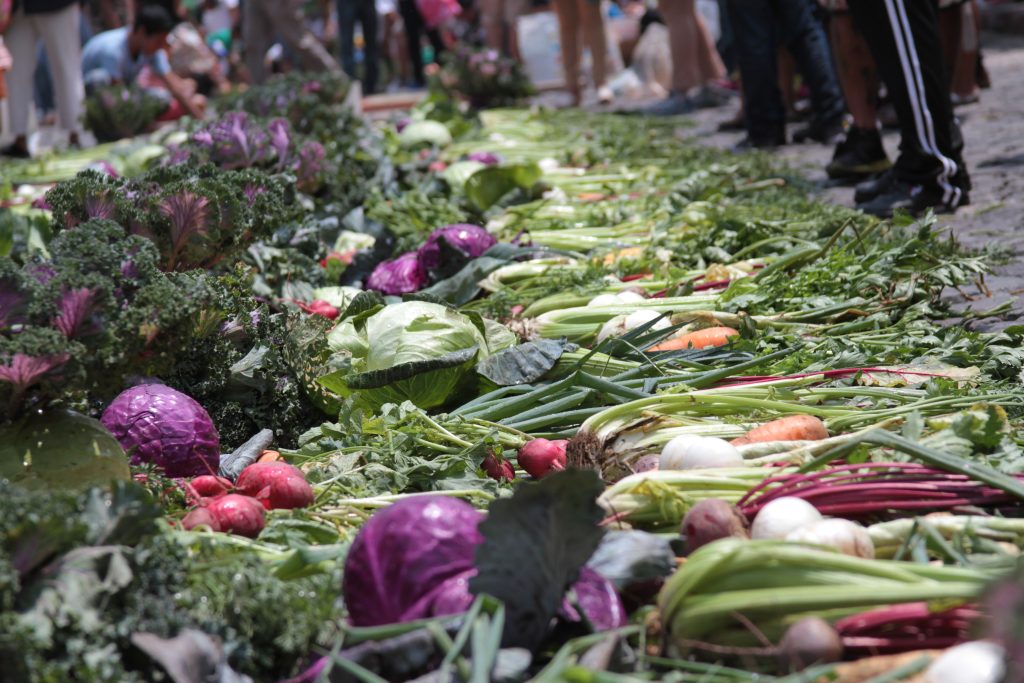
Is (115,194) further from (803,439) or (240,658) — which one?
(803,439)

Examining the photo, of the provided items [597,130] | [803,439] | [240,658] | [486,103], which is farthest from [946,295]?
[486,103]

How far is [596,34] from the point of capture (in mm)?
11656

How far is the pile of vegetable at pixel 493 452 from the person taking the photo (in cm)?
177

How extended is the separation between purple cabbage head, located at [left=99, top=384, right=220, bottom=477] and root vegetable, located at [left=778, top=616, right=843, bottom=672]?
5.02 ft

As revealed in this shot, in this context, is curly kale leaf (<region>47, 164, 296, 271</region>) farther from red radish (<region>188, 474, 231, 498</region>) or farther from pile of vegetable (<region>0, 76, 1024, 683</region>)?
red radish (<region>188, 474, 231, 498</region>)

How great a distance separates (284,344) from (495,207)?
107 inches

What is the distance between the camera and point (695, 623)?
5.90 feet

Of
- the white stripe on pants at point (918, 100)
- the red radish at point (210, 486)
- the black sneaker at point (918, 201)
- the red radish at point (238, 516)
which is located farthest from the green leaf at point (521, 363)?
the white stripe on pants at point (918, 100)

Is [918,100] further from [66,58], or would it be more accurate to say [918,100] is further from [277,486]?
[66,58]

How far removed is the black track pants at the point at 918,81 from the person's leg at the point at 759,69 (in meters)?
2.65

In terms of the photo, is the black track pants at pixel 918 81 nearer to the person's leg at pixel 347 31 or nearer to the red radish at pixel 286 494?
the red radish at pixel 286 494

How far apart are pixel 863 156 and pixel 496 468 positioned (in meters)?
4.10

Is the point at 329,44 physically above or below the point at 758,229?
above

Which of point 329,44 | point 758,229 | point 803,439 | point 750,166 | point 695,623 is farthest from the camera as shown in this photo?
point 329,44
